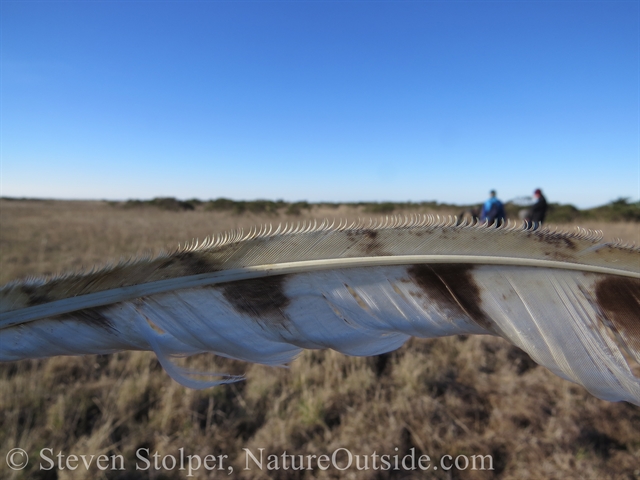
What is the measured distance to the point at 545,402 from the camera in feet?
8.67

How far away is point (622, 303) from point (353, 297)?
69 cm

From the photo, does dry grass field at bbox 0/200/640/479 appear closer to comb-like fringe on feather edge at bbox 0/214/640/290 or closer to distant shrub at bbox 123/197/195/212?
comb-like fringe on feather edge at bbox 0/214/640/290

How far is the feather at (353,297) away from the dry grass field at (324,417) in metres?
0.77

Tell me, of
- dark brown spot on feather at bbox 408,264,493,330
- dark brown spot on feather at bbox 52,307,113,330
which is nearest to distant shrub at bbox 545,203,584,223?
dark brown spot on feather at bbox 408,264,493,330

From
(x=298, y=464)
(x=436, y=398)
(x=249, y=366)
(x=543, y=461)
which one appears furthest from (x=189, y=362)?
(x=543, y=461)

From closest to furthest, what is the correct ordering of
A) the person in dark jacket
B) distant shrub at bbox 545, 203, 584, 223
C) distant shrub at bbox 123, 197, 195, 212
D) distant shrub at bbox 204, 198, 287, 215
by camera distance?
the person in dark jacket < distant shrub at bbox 123, 197, 195, 212 < distant shrub at bbox 545, 203, 584, 223 < distant shrub at bbox 204, 198, 287, 215

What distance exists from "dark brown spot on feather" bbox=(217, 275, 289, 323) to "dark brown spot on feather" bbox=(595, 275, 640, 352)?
84 cm

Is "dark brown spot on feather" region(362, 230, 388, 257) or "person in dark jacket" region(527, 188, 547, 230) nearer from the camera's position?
"dark brown spot on feather" region(362, 230, 388, 257)

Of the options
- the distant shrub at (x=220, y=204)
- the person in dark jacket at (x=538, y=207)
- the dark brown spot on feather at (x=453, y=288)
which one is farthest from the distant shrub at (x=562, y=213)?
the dark brown spot on feather at (x=453, y=288)

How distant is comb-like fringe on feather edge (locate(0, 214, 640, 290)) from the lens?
88 centimetres

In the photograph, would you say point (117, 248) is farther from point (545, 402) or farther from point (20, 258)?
point (545, 402)

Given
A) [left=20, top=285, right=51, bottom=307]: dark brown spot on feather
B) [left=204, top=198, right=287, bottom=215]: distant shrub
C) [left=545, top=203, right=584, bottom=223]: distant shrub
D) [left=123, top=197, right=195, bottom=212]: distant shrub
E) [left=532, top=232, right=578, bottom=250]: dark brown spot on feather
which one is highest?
[left=545, top=203, right=584, bottom=223]: distant shrub

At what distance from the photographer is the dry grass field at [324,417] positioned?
206 cm

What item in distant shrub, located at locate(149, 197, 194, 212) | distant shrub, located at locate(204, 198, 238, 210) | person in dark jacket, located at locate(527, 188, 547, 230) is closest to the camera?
person in dark jacket, located at locate(527, 188, 547, 230)
